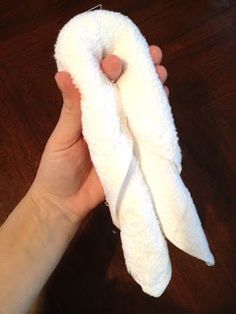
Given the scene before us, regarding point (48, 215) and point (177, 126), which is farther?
point (177, 126)

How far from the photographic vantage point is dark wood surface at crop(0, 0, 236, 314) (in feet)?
1.81

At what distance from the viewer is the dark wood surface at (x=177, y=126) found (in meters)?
0.55

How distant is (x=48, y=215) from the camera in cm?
49

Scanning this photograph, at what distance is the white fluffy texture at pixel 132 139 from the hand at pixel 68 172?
53 millimetres

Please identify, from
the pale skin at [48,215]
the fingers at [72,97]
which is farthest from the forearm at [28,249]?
the fingers at [72,97]

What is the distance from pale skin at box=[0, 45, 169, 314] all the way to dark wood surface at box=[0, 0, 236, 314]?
0.31 feet

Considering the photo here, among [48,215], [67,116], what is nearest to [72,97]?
[67,116]

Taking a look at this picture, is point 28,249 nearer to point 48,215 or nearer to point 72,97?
point 48,215

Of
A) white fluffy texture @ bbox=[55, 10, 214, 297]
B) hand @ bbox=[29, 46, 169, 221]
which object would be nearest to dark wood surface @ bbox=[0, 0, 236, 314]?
hand @ bbox=[29, 46, 169, 221]

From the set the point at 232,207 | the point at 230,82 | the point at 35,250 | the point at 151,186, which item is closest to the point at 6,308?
the point at 35,250

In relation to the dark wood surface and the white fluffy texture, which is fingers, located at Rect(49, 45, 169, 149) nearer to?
the white fluffy texture

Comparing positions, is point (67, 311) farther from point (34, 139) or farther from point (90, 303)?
point (34, 139)

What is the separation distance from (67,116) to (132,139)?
0.08 metres

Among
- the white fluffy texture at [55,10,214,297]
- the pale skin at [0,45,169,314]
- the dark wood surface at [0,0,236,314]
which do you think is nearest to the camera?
the white fluffy texture at [55,10,214,297]
